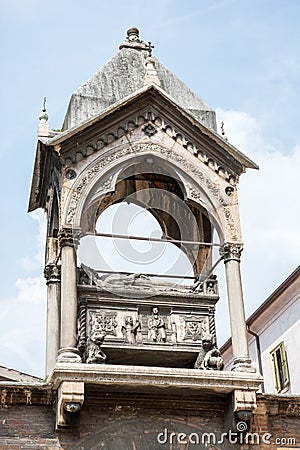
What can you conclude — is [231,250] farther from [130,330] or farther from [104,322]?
[104,322]

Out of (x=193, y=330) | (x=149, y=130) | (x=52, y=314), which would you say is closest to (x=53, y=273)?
(x=52, y=314)

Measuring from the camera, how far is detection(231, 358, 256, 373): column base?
40.6 ft

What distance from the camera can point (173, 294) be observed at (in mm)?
13469

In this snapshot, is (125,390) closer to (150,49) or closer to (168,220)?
(168,220)

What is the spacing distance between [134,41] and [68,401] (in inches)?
273

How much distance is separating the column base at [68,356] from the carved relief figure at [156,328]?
1.42 meters

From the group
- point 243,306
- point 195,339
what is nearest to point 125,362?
point 195,339

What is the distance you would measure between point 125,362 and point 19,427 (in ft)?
7.17

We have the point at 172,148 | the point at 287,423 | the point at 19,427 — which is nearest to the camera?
the point at 19,427

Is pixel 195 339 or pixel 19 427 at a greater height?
pixel 195 339

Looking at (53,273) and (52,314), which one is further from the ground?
(53,273)

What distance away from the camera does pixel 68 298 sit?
12477 millimetres

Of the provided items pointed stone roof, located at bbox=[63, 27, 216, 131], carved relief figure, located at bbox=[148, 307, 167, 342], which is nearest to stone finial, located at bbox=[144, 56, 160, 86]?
pointed stone roof, located at bbox=[63, 27, 216, 131]

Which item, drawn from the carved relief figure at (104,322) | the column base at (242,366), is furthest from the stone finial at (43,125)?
the column base at (242,366)
